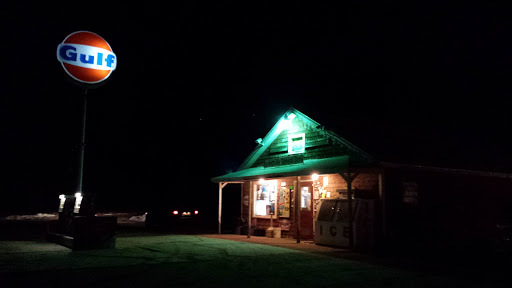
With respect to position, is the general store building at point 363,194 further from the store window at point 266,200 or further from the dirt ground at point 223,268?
the dirt ground at point 223,268

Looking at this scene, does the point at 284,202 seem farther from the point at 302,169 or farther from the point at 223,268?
the point at 223,268

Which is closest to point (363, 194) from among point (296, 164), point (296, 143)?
point (296, 164)

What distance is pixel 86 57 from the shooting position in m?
14.5

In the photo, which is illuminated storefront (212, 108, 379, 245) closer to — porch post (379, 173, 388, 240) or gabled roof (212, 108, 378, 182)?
gabled roof (212, 108, 378, 182)

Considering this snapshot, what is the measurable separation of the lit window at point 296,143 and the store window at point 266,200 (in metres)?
2.21

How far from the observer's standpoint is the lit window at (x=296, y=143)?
55.0ft

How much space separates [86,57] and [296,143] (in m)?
8.05

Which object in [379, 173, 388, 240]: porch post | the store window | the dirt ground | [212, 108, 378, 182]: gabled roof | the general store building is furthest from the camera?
the store window

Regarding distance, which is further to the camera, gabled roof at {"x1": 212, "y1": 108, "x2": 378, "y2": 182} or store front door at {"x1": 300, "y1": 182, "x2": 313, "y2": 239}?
store front door at {"x1": 300, "y1": 182, "x2": 313, "y2": 239}

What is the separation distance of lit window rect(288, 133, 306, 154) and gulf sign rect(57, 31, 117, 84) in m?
7.04

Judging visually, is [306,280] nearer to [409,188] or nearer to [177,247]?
[177,247]

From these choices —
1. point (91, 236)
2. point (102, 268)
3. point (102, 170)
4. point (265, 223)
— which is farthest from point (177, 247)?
point (102, 170)

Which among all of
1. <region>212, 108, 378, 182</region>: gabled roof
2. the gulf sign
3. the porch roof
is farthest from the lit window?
the gulf sign

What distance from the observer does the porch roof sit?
13.9 meters
